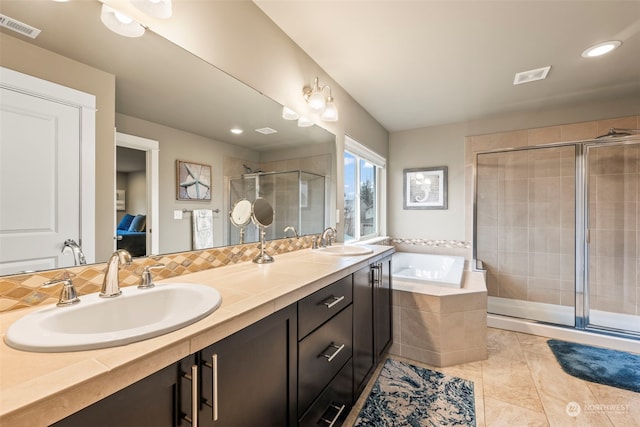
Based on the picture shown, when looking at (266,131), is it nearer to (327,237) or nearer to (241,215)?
(241,215)

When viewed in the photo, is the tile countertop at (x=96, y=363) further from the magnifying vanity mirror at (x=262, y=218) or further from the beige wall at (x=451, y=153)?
the beige wall at (x=451, y=153)

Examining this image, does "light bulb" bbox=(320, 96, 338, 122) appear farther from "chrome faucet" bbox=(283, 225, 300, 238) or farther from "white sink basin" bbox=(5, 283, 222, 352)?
"white sink basin" bbox=(5, 283, 222, 352)

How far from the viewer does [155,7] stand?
104cm

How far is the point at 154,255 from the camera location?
1104 mm

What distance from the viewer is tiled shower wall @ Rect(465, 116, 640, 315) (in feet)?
9.06

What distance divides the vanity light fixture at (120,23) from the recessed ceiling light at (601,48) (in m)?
2.78

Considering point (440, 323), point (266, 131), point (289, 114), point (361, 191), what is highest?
point (289, 114)

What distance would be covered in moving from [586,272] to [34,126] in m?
4.13

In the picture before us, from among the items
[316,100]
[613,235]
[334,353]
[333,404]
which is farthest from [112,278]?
[613,235]

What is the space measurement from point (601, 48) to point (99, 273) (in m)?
3.20

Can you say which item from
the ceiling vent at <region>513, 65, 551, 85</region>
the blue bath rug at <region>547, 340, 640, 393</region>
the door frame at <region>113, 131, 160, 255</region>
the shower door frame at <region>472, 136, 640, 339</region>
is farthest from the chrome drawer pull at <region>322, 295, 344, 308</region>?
the shower door frame at <region>472, 136, 640, 339</region>

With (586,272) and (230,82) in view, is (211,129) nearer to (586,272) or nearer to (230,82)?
(230,82)

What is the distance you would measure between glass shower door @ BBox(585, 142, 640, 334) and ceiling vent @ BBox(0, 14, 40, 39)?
404 cm

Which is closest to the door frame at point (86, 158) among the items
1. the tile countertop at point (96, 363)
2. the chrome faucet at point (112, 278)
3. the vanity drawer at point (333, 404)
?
the chrome faucet at point (112, 278)
